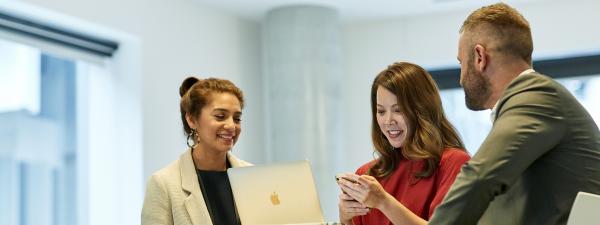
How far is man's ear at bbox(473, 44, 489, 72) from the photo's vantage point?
1.94 metres

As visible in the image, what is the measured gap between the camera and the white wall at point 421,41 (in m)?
5.37

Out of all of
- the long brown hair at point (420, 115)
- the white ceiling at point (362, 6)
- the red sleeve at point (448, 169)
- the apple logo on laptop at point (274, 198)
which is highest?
the white ceiling at point (362, 6)

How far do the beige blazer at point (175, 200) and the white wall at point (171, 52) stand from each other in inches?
65.4

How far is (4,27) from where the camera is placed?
430cm

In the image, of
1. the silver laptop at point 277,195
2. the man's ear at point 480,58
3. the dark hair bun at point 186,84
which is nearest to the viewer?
the man's ear at point 480,58

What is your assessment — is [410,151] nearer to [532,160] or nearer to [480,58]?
[480,58]

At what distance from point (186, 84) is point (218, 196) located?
464mm

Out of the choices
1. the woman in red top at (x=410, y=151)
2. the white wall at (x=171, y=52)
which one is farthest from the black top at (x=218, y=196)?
the white wall at (x=171, y=52)

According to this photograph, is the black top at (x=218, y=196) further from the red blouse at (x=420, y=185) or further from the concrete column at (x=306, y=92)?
the concrete column at (x=306, y=92)

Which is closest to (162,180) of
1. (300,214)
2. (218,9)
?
(300,214)

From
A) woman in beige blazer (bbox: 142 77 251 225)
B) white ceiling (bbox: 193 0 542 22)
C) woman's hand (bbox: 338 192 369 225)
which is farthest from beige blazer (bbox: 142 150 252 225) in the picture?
white ceiling (bbox: 193 0 542 22)

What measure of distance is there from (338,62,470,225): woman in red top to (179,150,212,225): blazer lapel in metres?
0.55

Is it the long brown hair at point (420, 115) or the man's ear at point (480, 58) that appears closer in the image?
the man's ear at point (480, 58)

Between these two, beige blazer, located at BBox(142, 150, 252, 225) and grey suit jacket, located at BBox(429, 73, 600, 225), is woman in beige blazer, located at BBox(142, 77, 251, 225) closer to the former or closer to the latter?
beige blazer, located at BBox(142, 150, 252, 225)
